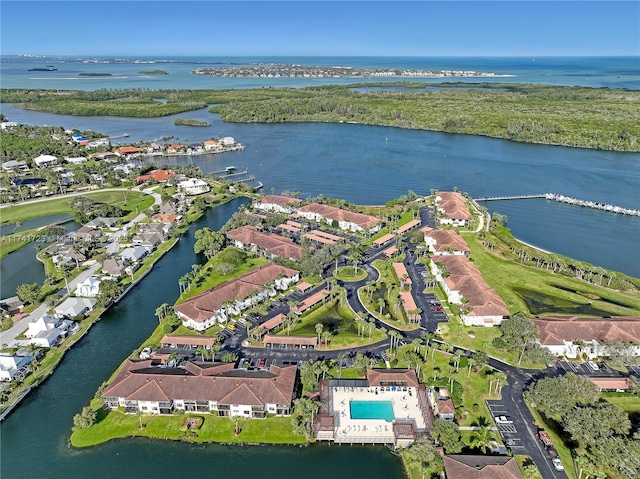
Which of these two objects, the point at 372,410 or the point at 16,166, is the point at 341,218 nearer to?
the point at 372,410

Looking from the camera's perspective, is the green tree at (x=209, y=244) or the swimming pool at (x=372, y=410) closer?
the swimming pool at (x=372, y=410)

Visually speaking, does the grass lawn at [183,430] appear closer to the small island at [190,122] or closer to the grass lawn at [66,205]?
the grass lawn at [66,205]

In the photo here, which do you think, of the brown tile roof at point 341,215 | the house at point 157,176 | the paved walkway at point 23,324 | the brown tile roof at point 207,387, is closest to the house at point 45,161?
the house at point 157,176

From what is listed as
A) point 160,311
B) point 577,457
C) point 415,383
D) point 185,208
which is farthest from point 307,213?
point 577,457

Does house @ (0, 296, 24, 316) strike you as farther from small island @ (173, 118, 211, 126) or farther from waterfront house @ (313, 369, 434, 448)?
small island @ (173, 118, 211, 126)

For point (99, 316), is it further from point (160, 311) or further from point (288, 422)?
point (288, 422)

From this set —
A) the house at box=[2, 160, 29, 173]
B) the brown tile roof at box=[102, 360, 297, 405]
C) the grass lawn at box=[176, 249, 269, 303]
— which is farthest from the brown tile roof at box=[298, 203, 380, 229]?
the house at box=[2, 160, 29, 173]

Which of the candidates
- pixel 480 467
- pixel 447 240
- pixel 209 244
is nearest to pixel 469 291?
pixel 447 240
